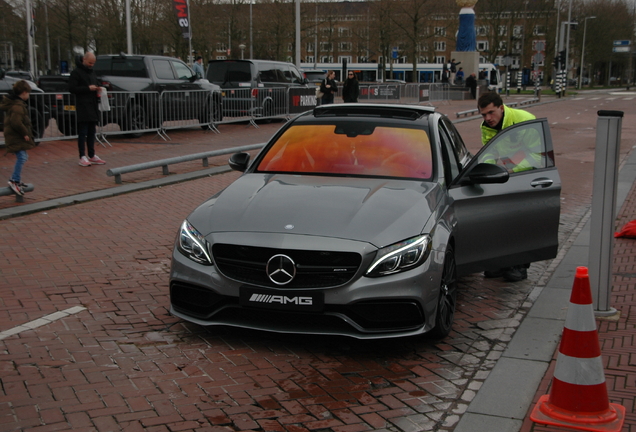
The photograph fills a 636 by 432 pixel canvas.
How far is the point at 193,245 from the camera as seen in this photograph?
15.3 ft

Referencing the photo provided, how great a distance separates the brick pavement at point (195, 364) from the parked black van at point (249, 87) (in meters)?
14.5

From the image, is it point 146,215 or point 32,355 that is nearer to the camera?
point 32,355

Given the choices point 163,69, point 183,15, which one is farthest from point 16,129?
point 183,15

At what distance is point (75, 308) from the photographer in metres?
5.47

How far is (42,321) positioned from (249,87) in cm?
1766

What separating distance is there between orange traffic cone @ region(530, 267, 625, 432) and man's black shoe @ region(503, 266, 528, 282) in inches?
110

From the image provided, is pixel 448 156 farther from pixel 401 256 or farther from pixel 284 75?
pixel 284 75

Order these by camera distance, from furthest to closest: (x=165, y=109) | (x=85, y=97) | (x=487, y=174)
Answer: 1. (x=165, y=109)
2. (x=85, y=97)
3. (x=487, y=174)

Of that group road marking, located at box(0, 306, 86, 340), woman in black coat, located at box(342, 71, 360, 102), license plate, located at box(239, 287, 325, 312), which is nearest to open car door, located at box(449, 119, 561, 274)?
license plate, located at box(239, 287, 325, 312)

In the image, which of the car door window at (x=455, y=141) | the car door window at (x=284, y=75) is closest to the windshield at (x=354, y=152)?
the car door window at (x=455, y=141)

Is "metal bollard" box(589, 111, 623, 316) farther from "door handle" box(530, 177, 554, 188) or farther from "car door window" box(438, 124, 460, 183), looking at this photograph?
"car door window" box(438, 124, 460, 183)

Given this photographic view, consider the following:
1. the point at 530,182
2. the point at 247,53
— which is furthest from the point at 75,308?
the point at 247,53

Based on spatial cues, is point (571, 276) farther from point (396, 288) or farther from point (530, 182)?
point (396, 288)

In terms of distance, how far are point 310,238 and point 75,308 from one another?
2170 mm
